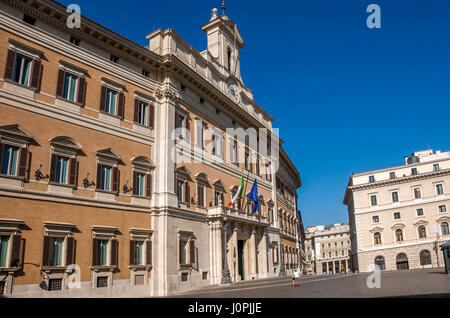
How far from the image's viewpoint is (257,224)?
32.8 m

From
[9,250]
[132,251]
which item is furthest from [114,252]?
[9,250]

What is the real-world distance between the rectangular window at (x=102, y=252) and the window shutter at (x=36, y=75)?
8.26 meters

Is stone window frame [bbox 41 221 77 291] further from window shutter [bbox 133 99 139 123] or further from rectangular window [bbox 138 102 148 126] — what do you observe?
rectangular window [bbox 138 102 148 126]

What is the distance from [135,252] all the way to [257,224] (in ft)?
44.1

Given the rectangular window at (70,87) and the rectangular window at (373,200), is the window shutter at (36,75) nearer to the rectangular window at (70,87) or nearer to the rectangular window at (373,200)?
the rectangular window at (70,87)

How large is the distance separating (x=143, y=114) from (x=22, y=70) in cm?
778

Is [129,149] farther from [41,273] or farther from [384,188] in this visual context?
[384,188]

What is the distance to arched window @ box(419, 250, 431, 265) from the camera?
5338 cm

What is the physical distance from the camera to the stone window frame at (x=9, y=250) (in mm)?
15684

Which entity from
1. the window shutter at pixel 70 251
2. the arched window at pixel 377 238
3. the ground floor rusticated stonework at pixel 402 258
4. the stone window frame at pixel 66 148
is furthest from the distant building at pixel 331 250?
the stone window frame at pixel 66 148

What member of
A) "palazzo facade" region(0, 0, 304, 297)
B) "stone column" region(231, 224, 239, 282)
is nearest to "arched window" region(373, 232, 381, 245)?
"palazzo facade" region(0, 0, 304, 297)

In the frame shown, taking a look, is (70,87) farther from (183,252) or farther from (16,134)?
(183,252)

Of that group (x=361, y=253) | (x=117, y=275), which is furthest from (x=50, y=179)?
(x=361, y=253)
